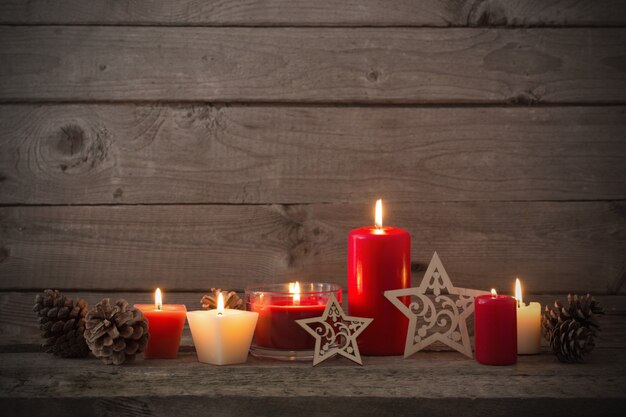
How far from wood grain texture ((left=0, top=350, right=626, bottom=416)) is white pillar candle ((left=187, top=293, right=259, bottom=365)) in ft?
0.07

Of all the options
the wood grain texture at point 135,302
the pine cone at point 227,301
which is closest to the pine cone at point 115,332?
the pine cone at point 227,301

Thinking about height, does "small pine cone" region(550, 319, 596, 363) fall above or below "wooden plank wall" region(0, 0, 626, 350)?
below

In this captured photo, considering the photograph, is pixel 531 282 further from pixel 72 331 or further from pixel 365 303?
pixel 72 331

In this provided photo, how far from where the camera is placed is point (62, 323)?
102 centimetres

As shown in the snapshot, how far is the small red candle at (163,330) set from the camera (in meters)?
1.01

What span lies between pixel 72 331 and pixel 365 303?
442mm

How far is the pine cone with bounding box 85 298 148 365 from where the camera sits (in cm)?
95

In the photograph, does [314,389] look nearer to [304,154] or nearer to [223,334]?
A: [223,334]

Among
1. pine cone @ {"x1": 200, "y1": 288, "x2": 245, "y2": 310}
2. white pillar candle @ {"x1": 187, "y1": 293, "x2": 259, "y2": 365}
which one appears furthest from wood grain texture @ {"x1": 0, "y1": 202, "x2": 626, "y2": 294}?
white pillar candle @ {"x1": 187, "y1": 293, "x2": 259, "y2": 365}

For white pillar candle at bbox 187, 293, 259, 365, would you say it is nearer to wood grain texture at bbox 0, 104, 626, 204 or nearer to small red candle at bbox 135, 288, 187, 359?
small red candle at bbox 135, 288, 187, 359

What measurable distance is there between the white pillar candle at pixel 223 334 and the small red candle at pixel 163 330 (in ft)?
0.14

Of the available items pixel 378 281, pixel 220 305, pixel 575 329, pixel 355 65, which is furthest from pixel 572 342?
pixel 355 65

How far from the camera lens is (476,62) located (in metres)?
1.27

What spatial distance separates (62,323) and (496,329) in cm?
63
